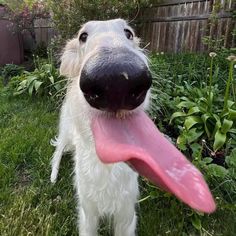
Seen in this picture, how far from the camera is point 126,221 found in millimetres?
2689

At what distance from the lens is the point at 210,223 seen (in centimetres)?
286

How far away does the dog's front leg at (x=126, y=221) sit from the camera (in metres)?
2.64

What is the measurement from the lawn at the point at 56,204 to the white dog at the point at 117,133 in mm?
439

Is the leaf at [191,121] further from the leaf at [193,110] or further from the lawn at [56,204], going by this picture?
the lawn at [56,204]

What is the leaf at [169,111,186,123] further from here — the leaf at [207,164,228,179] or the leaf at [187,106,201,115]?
the leaf at [207,164,228,179]

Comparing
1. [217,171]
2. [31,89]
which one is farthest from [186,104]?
[31,89]

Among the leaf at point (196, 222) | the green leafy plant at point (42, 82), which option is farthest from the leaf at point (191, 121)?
the green leafy plant at point (42, 82)

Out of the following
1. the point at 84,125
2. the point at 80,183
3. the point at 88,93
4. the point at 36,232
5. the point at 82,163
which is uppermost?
the point at 88,93

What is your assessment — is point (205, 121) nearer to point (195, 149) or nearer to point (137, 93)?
point (195, 149)

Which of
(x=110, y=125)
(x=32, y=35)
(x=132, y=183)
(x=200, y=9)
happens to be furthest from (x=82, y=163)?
(x=32, y=35)

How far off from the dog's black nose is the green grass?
162 centimetres

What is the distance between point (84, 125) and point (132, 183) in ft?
2.12

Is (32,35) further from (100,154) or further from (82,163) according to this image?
(100,154)

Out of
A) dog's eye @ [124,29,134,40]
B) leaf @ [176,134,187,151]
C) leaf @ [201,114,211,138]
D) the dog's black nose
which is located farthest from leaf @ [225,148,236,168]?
the dog's black nose
